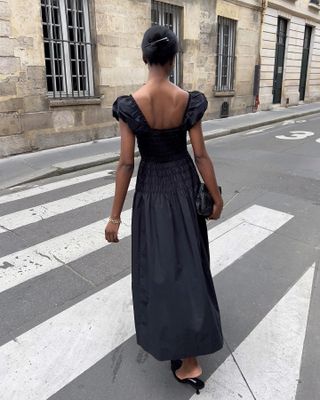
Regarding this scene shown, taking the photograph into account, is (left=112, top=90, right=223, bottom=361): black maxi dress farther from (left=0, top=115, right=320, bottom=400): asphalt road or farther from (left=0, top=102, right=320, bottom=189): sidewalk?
(left=0, top=102, right=320, bottom=189): sidewalk

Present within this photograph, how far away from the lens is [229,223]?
4.71m

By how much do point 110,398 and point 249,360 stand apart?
912 mm

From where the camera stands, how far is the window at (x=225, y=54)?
14.5 meters

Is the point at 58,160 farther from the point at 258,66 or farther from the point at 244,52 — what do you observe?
the point at 258,66

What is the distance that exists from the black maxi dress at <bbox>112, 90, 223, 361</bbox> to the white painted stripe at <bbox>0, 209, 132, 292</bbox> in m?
1.77

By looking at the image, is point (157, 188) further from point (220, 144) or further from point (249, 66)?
point (249, 66)

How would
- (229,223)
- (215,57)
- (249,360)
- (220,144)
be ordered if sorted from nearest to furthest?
1. (249,360)
2. (229,223)
3. (220,144)
4. (215,57)

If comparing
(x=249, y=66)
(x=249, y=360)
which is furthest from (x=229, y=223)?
(x=249, y=66)

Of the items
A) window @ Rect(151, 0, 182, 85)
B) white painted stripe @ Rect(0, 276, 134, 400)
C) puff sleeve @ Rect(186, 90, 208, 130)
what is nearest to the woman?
puff sleeve @ Rect(186, 90, 208, 130)

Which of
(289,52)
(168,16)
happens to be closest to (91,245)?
(168,16)

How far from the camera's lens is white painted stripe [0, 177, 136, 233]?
4.79m

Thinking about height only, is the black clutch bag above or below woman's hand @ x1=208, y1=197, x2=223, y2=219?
above

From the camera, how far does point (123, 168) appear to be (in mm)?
2080

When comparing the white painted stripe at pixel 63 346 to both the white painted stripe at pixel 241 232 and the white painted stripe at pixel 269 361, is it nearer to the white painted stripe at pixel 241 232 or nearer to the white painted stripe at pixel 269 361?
the white painted stripe at pixel 269 361
